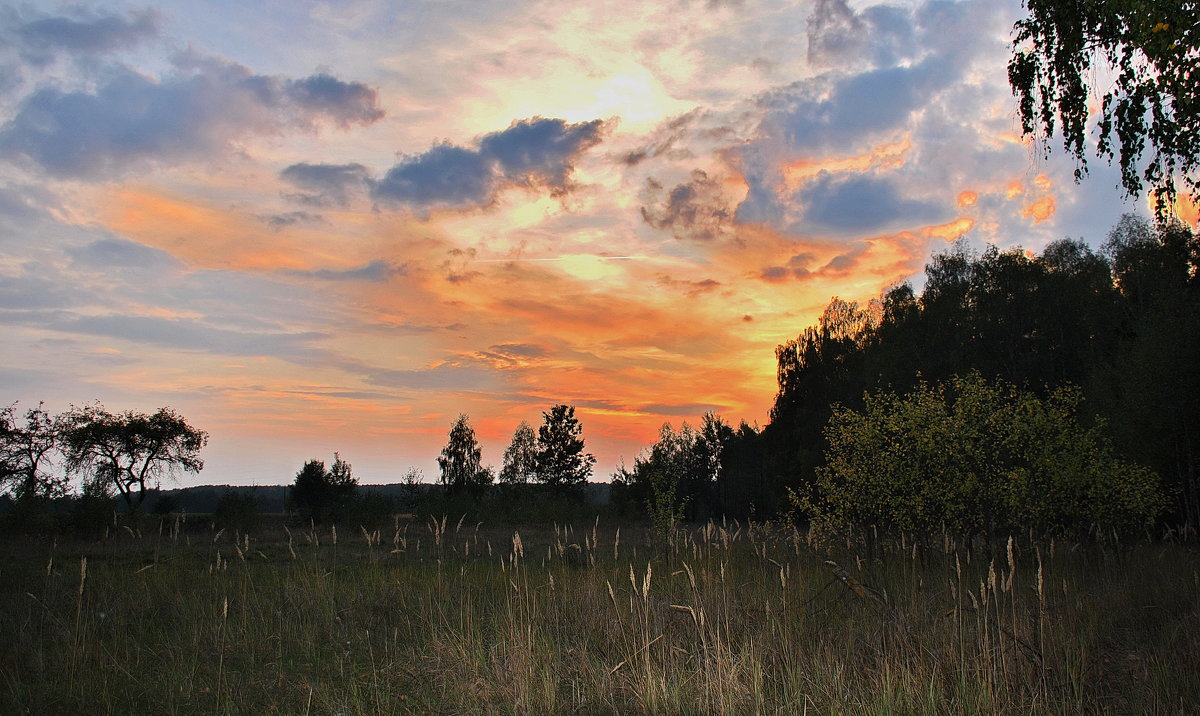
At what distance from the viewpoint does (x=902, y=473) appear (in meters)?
13.0

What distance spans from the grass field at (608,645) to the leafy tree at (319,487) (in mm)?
31747

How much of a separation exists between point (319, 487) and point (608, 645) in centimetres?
4426

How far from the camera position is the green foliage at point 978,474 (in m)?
12.8

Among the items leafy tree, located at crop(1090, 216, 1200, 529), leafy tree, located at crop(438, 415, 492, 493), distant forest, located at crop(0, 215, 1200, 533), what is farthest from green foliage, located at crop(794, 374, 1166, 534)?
leafy tree, located at crop(438, 415, 492, 493)

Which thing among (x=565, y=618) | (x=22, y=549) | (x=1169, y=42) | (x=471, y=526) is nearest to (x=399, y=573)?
(x=565, y=618)

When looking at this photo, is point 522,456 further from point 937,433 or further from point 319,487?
point 937,433

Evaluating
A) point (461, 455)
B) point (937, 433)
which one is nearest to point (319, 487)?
point (461, 455)

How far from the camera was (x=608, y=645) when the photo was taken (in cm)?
701

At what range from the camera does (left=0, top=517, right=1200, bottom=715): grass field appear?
17.1 feet

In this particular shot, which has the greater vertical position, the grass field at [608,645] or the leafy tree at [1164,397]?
the leafy tree at [1164,397]

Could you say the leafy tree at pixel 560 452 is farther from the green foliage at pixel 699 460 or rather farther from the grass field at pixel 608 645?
the grass field at pixel 608 645

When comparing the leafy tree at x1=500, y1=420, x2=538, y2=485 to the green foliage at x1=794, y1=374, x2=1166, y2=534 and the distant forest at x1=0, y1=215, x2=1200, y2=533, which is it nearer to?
the distant forest at x1=0, y1=215, x2=1200, y2=533

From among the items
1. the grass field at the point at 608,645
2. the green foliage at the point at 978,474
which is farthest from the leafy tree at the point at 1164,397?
the grass field at the point at 608,645

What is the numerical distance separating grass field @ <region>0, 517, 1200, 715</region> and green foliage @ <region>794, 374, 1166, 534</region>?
4.44 feet
